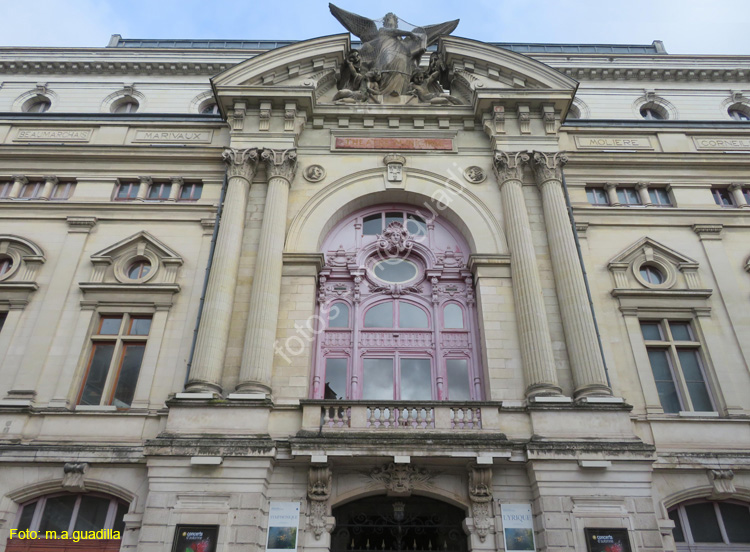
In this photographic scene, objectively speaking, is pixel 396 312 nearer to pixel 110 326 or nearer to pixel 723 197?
pixel 110 326

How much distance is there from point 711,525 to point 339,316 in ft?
36.8

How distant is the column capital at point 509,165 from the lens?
18.1 m

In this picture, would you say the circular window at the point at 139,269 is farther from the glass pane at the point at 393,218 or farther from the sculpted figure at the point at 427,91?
the sculpted figure at the point at 427,91

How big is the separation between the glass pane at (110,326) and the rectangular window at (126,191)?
449cm

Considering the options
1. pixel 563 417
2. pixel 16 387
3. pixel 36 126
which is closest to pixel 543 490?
pixel 563 417

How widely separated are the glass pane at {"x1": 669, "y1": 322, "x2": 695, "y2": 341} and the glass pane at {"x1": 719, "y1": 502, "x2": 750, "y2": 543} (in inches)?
183

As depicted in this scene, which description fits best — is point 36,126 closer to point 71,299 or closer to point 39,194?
point 39,194

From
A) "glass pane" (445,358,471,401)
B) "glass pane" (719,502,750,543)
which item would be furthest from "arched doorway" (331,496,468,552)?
"glass pane" (719,502,750,543)

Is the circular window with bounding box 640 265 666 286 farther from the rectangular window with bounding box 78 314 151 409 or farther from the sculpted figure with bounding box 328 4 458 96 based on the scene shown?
the rectangular window with bounding box 78 314 151 409

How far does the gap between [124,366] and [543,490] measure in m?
11.7

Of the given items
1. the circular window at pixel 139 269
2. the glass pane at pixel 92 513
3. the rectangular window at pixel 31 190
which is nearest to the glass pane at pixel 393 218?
the circular window at pixel 139 269

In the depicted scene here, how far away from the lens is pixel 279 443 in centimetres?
1320

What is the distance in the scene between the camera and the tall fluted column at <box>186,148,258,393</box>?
47.1 ft

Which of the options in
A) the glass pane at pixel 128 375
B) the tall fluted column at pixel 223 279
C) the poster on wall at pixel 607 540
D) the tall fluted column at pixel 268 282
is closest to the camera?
the poster on wall at pixel 607 540
